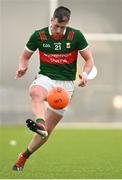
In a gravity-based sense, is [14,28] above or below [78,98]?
above

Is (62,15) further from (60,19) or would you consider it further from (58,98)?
(58,98)

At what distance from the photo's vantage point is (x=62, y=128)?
2009cm

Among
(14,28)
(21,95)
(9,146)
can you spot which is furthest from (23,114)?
(9,146)

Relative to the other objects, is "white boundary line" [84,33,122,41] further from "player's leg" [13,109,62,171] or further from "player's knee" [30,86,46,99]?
"player's knee" [30,86,46,99]

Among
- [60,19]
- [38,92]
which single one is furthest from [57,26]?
[38,92]

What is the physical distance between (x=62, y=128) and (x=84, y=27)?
2567mm

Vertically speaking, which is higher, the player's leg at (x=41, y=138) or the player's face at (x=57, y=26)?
the player's face at (x=57, y=26)

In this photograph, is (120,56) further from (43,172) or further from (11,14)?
(43,172)

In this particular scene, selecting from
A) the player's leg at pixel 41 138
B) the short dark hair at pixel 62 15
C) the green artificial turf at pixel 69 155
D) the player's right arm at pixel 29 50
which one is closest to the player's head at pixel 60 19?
the short dark hair at pixel 62 15

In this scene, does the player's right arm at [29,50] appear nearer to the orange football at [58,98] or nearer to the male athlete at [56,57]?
the male athlete at [56,57]

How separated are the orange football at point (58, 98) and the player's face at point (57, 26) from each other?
71 centimetres

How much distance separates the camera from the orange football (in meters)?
8.70

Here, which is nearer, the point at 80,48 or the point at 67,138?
the point at 80,48

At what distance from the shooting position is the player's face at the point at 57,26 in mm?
8976
